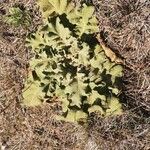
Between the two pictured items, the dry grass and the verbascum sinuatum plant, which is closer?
the verbascum sinuatum plant

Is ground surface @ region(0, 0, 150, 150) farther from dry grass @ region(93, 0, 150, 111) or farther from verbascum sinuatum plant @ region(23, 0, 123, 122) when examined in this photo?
verbascum sinuatum plant @ region(23, 0, 123, 122)

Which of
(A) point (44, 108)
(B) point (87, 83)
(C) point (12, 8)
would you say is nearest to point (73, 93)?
(B) point (87, 83)

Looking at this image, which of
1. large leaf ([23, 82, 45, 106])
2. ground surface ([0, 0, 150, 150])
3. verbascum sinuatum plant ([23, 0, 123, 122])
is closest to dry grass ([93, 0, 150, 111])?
ground surface ([0, 0, 150, 150])

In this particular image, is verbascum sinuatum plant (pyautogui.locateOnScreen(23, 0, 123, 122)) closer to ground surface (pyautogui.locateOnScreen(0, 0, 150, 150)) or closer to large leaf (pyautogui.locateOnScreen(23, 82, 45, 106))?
large leaf (pyautogui.locateOnScreen(23, 82, 45, 106))

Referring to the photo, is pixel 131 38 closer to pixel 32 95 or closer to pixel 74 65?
pixel 74 65

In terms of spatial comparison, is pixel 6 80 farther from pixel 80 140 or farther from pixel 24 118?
pixel 80 140

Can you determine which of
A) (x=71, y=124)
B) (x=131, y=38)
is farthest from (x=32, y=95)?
(x=131, y=38)

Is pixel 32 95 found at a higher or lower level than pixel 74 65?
lower
